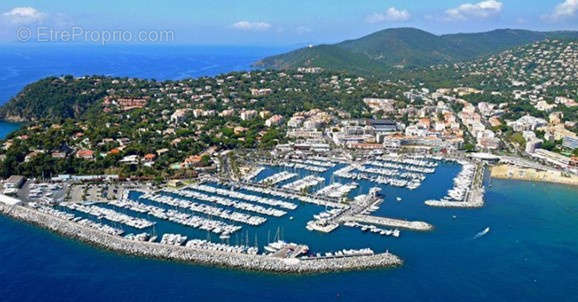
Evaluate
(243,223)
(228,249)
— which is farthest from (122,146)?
(228,249)

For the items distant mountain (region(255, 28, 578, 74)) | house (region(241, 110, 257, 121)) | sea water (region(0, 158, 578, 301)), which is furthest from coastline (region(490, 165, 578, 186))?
distant mountain (region(255, 28, 578, 74))

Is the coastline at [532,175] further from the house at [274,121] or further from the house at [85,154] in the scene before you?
the house at [85,154]

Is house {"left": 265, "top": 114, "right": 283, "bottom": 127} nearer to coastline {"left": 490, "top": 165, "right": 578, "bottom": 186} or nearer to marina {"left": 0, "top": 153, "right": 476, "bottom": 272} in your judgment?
marina {"left": 0, "top": 153, "right": 476, "bottom": 272}

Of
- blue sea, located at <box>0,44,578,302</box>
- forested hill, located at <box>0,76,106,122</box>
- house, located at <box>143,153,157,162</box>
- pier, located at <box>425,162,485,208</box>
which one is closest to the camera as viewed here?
blue sea, located at <box>0,44,578,302</box>

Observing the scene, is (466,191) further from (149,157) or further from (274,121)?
(274,121)

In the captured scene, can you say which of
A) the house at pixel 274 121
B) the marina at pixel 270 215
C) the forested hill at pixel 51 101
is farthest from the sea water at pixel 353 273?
the forested hill at pixel 51 101
